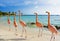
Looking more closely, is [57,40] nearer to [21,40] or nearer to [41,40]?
[41,40]

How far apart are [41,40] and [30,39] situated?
0.88 ft

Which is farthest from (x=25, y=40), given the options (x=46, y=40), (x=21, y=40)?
(x=46, y=40)

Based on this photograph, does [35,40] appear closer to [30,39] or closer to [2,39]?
[30,39]

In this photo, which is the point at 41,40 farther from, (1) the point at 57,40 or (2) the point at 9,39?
(2) the point at 9,39

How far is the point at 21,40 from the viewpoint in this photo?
167 inches

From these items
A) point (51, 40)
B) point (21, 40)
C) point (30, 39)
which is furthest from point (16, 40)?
point (51, 40)

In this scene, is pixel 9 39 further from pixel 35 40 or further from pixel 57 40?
pixel 57 40

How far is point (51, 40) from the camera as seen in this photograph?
439 cm

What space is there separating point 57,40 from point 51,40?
0.13 metres

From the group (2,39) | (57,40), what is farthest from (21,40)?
(57,40)

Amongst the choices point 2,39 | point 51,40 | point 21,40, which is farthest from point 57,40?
point 2,39

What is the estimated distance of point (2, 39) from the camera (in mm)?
4266

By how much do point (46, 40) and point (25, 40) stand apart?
46 centimetres

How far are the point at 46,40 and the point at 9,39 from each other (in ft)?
2.62
